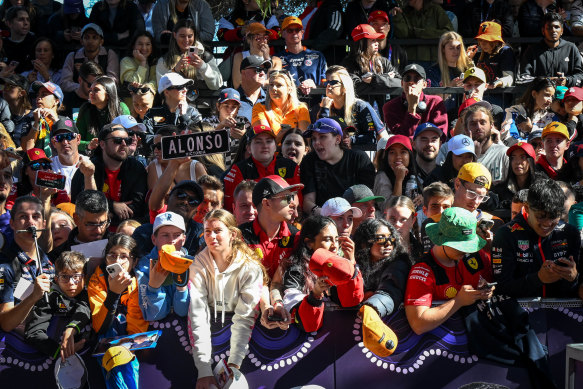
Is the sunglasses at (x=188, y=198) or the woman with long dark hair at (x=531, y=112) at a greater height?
the woman with long dark hair at (x=531, y=112)

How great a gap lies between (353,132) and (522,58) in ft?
11.1

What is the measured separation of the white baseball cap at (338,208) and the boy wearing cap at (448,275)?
860mm

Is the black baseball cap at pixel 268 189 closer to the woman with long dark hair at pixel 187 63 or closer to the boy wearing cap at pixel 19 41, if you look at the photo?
the woman with long dark hair at pixel 187 63

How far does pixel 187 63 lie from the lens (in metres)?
11.2

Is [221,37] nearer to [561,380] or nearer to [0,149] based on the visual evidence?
[0,149]

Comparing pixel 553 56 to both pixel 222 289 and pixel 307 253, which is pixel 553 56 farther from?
pixel 222 289

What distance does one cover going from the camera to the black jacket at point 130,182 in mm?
8930

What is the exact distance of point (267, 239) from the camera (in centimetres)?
730

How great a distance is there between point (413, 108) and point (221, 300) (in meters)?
4.57

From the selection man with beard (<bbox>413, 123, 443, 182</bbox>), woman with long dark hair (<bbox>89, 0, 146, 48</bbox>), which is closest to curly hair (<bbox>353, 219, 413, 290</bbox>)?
man with beard (<bbox>413, 123, 443, 182</bbox>)

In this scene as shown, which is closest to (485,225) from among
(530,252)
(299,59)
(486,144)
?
(530,252)

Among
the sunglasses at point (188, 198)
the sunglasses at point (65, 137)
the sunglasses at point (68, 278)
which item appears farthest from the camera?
the sunglasses at point (65, 137)

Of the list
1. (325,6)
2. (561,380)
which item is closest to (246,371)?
(561,380)

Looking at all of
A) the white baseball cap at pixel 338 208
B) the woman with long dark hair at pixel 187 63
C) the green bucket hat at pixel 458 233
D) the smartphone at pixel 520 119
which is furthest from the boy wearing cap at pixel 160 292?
the smartphone at pixel 520 119
